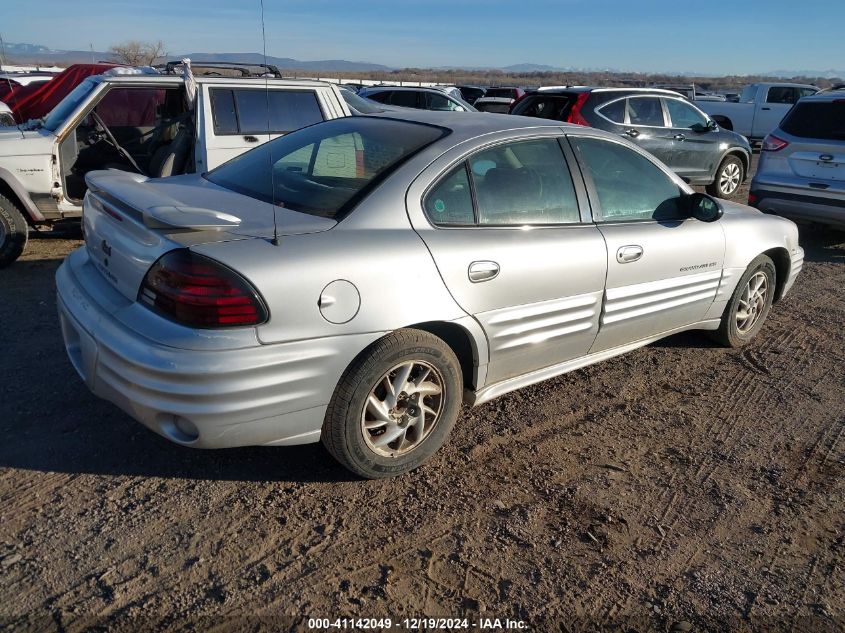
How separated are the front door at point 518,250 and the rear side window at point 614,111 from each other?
6.68 meters

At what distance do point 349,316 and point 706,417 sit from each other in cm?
240

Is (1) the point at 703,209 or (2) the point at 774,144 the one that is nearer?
(1) the point at 703,209

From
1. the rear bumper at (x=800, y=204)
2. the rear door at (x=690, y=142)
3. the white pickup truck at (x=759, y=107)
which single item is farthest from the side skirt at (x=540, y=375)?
the white pickup truck at (x=759, y=107)

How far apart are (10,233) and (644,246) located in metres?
5.40

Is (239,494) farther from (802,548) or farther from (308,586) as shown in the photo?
(802,548)

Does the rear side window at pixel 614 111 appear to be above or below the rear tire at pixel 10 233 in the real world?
above

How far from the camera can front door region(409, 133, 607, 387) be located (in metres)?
3.31

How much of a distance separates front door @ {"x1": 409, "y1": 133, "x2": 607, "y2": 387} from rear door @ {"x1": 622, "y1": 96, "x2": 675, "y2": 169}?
701 centimetres

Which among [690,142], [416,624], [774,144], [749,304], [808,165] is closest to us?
[416,624]

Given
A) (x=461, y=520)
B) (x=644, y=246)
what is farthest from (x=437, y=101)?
(x=461, y=520)

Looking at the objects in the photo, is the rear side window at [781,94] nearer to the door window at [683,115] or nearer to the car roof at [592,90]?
the door window at [683,115]

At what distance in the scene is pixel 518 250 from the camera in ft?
11.4

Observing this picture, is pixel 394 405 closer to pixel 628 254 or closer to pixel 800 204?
pixel 628 254

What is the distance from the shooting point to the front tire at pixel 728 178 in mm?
11727
